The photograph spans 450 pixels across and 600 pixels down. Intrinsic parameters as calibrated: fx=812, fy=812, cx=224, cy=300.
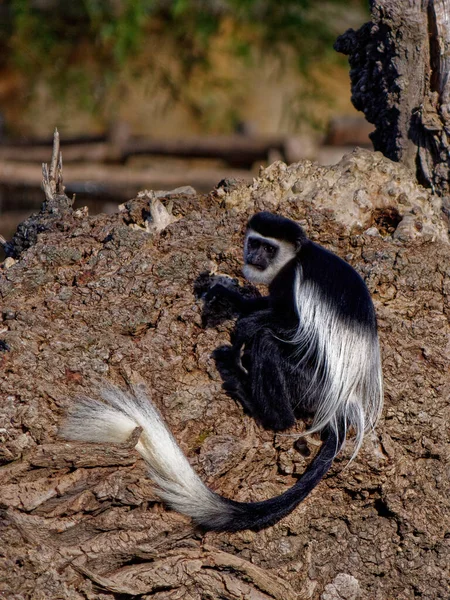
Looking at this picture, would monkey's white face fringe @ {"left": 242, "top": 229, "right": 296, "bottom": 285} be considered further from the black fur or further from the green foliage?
the green foliage

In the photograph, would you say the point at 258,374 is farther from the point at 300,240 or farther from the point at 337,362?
the point at 300,240

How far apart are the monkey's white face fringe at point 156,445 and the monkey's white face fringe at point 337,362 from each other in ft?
1.34

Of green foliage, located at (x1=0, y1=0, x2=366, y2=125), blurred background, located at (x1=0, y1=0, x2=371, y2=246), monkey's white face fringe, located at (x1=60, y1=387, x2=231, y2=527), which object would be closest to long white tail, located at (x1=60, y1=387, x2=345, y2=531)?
monkey's white face fringe, located at (x1=60, y1=387, x2=231, y2=527)

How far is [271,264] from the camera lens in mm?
2648

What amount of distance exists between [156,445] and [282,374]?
483 mm

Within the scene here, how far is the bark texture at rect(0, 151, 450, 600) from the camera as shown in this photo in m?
2.19

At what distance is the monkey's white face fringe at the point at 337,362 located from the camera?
2430 mm

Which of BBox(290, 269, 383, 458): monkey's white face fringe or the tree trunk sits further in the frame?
the tree trunk

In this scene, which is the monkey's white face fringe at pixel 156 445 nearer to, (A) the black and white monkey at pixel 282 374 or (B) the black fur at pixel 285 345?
(A) the black and white monkey at pixel 282 374

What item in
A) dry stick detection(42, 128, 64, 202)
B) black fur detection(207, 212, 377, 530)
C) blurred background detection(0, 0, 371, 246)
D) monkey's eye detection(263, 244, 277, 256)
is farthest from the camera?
blurred background detection(0, 0, 371, 246)

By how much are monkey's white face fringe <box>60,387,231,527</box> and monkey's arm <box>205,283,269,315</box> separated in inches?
18.7

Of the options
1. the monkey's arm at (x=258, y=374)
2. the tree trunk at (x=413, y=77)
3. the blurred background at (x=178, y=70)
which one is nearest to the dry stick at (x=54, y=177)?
the monkey's arm at (x=258, y=374)

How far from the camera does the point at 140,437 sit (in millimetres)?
2256

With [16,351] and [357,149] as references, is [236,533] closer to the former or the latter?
[16,351]
